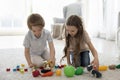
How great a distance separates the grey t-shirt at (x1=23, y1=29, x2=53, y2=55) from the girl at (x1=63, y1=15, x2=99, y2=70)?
0.17 meters

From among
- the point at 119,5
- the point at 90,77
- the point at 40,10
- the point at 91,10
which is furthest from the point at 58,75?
the point at 40,10

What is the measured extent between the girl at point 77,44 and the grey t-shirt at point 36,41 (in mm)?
165

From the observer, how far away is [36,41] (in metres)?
1.84

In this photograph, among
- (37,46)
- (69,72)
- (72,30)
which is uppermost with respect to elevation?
(72,30)

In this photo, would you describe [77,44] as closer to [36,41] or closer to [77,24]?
[77,24]

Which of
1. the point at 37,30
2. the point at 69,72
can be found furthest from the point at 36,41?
the point at 69,72

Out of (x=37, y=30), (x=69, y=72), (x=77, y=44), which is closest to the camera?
(x=69, y=72)

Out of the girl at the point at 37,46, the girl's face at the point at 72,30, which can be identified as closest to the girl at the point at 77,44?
the girl's face at the point at 72,30

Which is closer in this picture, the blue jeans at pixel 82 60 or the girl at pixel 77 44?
the girl at pixel 77 44

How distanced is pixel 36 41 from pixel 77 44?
13.1 inches

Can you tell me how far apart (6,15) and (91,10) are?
184 cm

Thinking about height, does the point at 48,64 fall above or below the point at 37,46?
below

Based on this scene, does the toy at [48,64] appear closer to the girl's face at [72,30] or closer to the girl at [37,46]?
the girl at [37,46]

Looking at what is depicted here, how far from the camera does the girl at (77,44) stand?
1.68 meters
